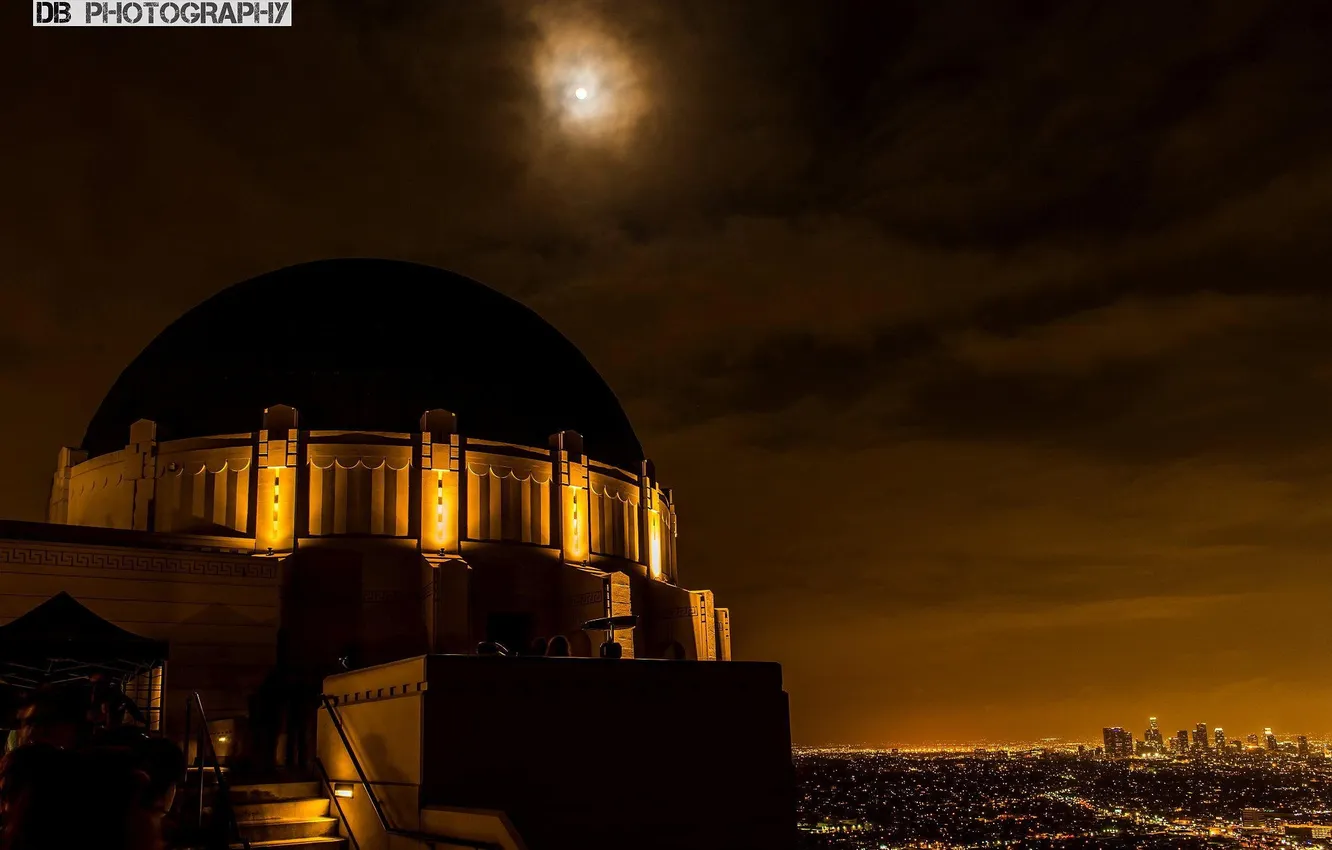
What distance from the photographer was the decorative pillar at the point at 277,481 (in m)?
30.2

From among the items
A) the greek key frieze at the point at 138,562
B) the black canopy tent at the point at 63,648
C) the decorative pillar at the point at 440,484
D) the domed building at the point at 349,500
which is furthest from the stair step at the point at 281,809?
the decorative pillar at the point at 440,484

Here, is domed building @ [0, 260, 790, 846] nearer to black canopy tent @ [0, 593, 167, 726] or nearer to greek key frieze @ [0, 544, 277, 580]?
greek key frieze @ [0, 544, 277, 580]

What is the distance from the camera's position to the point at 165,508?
30.9 metres

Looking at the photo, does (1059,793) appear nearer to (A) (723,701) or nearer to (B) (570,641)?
(B) (570,641)

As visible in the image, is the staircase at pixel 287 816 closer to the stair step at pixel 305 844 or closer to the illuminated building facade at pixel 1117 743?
the stair step at pixel 305 844

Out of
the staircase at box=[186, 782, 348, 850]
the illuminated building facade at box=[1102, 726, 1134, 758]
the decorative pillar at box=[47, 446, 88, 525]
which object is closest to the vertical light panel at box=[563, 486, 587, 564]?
the decorative pillar at box=[47, 446, 88, 525]

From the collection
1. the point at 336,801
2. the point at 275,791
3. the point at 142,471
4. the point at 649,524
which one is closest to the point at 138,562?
the point at 142,471

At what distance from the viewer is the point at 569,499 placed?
34.5 m

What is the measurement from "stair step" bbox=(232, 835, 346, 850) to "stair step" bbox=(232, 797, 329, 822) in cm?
50

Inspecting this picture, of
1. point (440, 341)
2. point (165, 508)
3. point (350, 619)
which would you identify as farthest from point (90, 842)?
point (440, 341)

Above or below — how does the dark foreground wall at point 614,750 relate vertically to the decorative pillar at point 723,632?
below

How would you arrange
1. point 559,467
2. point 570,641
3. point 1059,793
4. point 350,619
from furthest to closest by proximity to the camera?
point 1059,793
point 559,467
point 570,641
point 350,619

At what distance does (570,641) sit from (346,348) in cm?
1113

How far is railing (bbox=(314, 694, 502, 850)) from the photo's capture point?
1249cm
